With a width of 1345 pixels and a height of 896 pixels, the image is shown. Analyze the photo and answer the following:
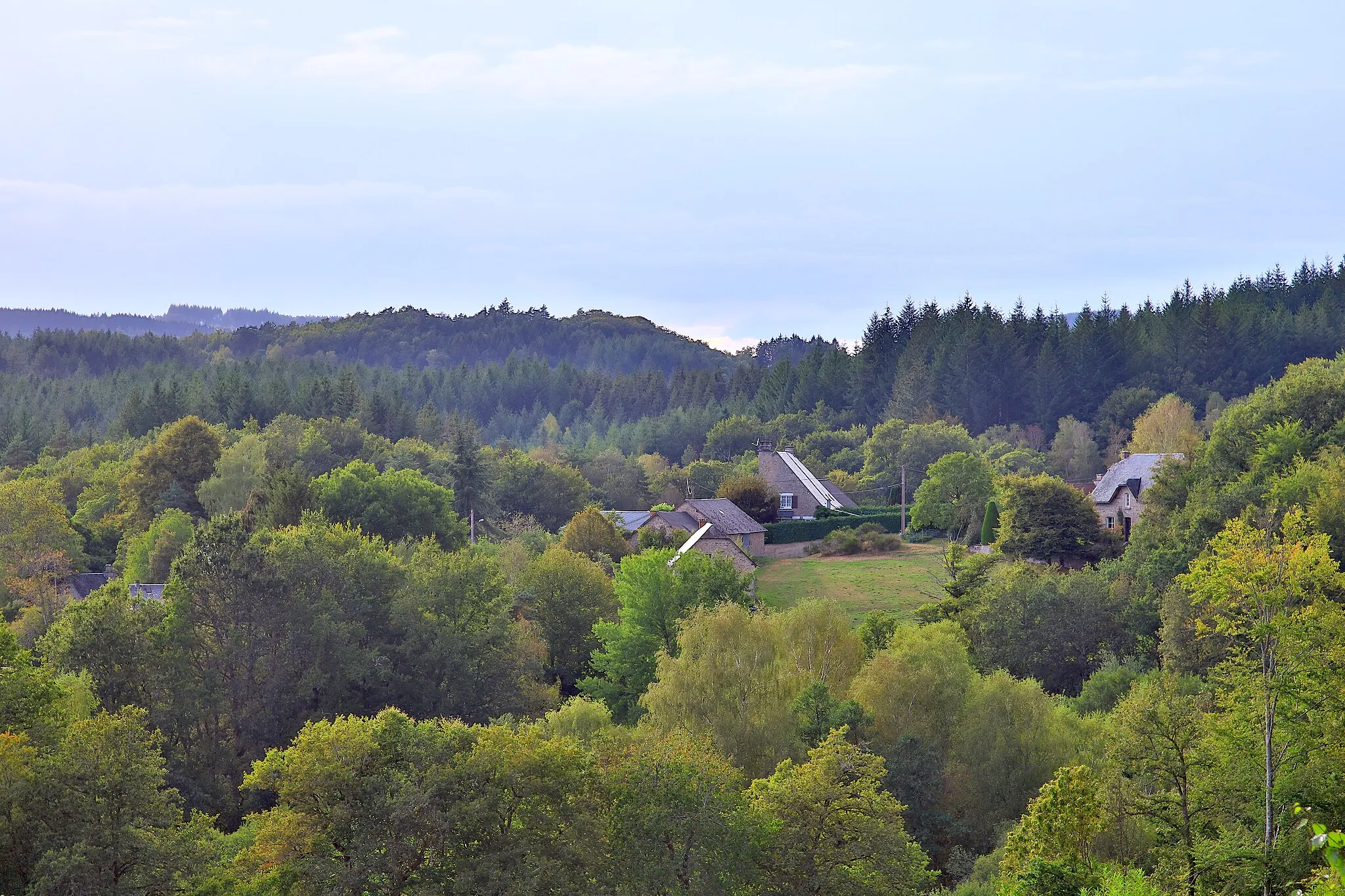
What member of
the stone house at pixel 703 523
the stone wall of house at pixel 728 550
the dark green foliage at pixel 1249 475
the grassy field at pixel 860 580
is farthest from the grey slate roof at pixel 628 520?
the dark green foliage at pixel 1249 475

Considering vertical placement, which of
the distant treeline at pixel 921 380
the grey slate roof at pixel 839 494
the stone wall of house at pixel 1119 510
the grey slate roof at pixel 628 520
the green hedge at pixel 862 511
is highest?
the distant treeline at pixel 921 380

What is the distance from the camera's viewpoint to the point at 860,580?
56.5 m

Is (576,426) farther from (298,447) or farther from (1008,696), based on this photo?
(1008,696)

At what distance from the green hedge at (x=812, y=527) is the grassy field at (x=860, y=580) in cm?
315

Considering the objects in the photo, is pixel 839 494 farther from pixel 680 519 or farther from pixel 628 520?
pixel 680 519

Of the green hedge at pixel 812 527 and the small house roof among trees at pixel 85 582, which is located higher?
the green hedge at pixel 812 527

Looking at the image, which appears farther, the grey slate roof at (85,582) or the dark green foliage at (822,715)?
the grey slate roof at (85,582)

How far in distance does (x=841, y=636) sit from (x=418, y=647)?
44.3ft

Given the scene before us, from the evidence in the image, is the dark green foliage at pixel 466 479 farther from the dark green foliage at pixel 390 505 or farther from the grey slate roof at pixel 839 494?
the grey slate roof at pixel 839 494

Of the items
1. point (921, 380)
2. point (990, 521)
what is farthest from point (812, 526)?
point (921, 380)

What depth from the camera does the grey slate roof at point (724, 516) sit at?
216 feet

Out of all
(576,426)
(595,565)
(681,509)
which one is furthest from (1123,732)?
(576,426)

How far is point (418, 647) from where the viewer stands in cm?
4016

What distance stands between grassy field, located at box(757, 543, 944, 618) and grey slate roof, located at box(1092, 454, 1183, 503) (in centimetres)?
846
